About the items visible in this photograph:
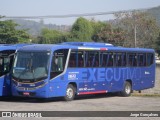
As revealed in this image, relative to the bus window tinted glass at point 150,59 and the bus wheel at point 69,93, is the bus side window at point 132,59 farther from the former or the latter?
the bus wheel at point 69,93

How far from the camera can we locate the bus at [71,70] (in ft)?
65.5

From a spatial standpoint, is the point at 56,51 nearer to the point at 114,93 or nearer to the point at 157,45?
the point at 114,93

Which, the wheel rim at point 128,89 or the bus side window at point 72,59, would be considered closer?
the bus side window at point 72,59

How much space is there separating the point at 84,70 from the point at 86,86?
0.82 meters

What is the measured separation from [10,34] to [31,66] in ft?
114

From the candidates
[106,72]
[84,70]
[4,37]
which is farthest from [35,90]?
[4,37]

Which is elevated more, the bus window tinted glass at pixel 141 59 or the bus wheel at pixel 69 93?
the bus window tinted glass at pixel 141 59

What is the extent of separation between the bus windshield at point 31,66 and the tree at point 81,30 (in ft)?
216

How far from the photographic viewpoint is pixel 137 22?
71.2 metres

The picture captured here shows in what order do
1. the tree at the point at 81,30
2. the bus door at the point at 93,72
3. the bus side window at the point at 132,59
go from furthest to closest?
the tree at the point at 81,30
the bus side window at the point at 132,59
the bus door at the point at 93,72

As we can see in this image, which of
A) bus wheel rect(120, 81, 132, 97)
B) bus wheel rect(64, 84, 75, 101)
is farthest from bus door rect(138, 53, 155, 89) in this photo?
bus wheel rect(64, 84, 75, 101)

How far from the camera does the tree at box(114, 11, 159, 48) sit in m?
71.6

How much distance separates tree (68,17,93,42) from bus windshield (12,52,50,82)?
216ft

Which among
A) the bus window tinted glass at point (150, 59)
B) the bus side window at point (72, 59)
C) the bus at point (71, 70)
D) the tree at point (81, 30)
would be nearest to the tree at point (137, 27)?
the tree at point (81, 30)
